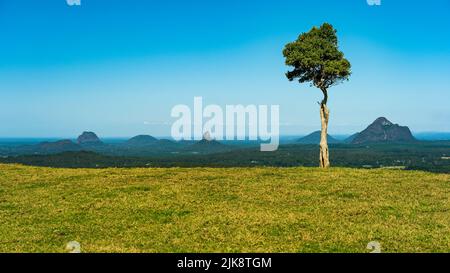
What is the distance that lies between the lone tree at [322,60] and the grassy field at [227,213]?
1367cm

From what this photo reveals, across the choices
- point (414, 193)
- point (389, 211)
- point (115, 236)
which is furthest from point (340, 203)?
point (115, 236)

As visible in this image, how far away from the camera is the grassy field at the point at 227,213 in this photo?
61.8 ft

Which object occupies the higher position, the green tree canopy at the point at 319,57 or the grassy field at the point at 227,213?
the green tree canopy at the point at 319,57

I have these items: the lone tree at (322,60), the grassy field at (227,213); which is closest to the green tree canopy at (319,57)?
the lone tree at (322,60)

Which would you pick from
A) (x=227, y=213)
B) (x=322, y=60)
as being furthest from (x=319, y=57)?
(x=227, y=213)

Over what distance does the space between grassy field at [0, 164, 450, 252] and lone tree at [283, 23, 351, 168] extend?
13.7m

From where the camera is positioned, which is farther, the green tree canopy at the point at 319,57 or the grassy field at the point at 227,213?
the green tree canopy at the point at 319,57

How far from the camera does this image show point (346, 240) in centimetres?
1888

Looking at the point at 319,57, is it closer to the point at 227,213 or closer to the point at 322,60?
the point at 322,60

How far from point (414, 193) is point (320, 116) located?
22812mm

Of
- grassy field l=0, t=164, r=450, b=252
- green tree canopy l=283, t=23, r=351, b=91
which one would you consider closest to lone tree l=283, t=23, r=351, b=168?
green tree canopy l=283, t=23, r=351, b=91

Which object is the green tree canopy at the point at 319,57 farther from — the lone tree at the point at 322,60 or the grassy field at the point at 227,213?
the grassy field at the point at 227,213
